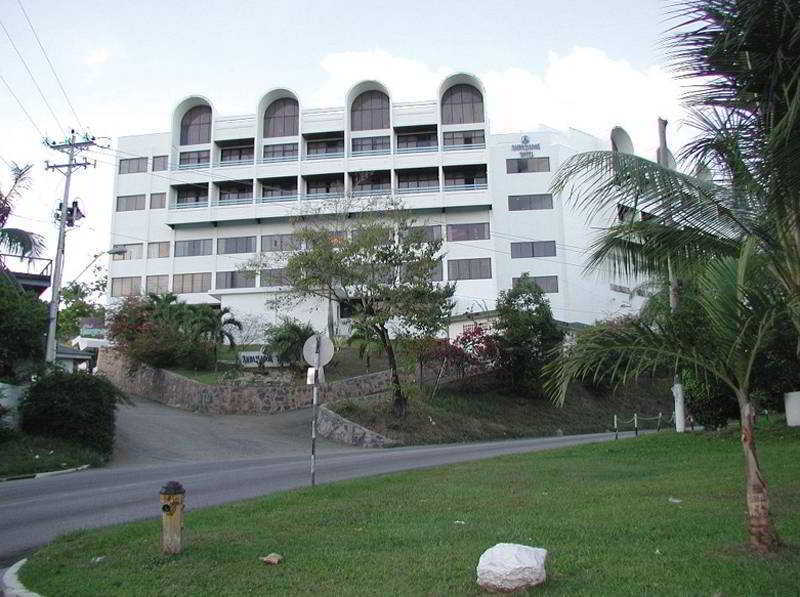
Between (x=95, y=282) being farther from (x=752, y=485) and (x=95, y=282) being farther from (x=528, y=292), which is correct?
(x=752, y=485)

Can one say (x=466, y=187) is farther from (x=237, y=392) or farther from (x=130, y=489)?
(x=130, y=489)

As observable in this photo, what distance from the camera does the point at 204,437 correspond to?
87.7 feet

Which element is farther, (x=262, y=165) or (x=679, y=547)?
(x=262, y=165)

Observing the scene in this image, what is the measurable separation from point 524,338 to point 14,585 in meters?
31.5

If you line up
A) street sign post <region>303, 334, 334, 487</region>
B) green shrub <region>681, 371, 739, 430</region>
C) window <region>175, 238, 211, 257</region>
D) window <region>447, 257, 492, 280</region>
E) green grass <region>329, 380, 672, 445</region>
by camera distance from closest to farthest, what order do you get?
1. street sign post <region>303, 334, 334, 487</region>
2. green shrub <region>681, 371, 739, 430</region>
3. green grass <region>329, 380, 672, 445</region>
4. window <region>447, 257, 492, 280</region>
5. window <region>175, 238, 211, 257</region>

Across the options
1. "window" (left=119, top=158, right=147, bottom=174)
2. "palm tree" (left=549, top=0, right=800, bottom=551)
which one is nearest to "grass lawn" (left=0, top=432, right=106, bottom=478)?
"palm tree" (left=549, top=0, right=800, bottom=551)

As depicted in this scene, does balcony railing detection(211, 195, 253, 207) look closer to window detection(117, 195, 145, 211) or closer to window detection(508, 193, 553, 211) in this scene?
window detection(117, 195, 145, 211)

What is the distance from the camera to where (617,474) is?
1212 cm

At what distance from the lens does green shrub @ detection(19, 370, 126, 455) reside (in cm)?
2109

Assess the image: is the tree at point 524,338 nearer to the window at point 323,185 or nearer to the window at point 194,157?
the window at point 323,185

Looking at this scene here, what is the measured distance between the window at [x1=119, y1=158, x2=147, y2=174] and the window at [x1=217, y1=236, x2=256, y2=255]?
948 centimetres

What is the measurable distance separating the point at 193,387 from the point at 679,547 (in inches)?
1249

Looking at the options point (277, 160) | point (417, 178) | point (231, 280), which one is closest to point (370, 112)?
point (417, 178)

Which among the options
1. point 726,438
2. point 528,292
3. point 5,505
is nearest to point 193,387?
point 528,292
